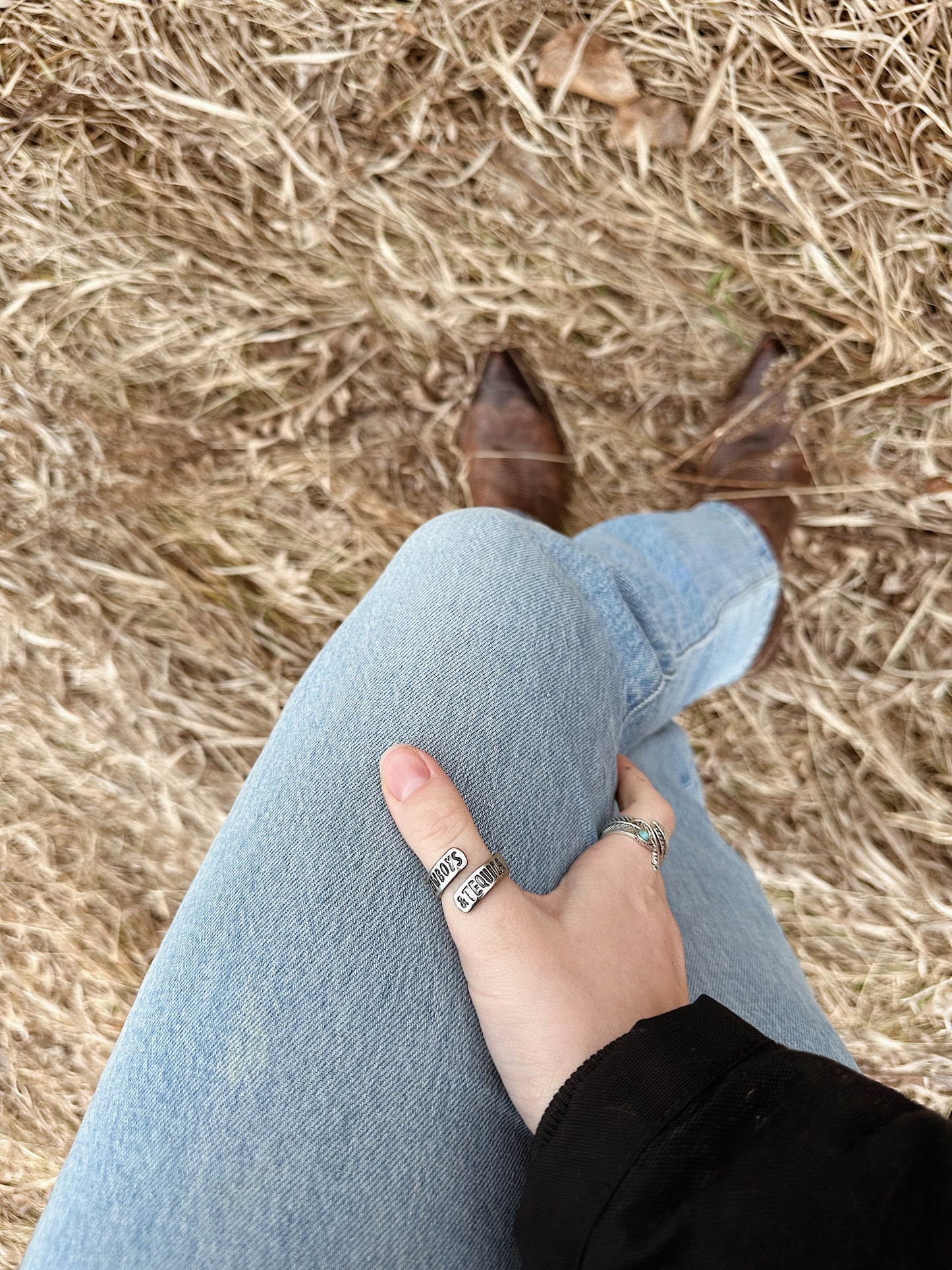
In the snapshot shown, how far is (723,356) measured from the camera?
121 cm

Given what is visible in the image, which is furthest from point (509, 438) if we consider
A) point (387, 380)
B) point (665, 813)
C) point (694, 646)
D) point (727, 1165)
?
point (727, 1165)

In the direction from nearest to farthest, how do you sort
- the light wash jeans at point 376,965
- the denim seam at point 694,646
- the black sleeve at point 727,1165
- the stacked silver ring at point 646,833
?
the black sleeve at point 727,1165 → the light wash jeans at point 376,965 → the stacked silver ring at point 646,833 → the denim seam at point 694,646

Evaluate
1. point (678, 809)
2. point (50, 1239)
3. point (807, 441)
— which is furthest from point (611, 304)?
point (50, 1239)

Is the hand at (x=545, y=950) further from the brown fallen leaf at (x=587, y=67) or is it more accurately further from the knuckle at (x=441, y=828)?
the brown fallen leaf at (x=587, y=67)

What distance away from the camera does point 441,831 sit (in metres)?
0.60

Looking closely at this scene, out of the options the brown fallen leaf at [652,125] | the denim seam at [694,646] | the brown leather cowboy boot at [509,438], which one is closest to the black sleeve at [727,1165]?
the denim seam at [694,646]

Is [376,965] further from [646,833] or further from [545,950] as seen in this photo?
[646,833]

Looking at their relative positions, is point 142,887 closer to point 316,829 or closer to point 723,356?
point 316,829

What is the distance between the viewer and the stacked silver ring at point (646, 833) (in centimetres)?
69

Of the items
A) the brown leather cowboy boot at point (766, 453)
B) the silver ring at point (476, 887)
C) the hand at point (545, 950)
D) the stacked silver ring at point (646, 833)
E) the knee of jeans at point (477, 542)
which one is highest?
the knee of jeans at point (477, 542)

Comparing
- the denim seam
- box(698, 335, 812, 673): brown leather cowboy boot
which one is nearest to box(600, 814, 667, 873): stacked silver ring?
the denim seam

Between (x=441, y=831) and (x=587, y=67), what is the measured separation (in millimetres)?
1018

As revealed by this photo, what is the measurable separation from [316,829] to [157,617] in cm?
85

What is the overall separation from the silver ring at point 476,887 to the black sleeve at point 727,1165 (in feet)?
0.43
